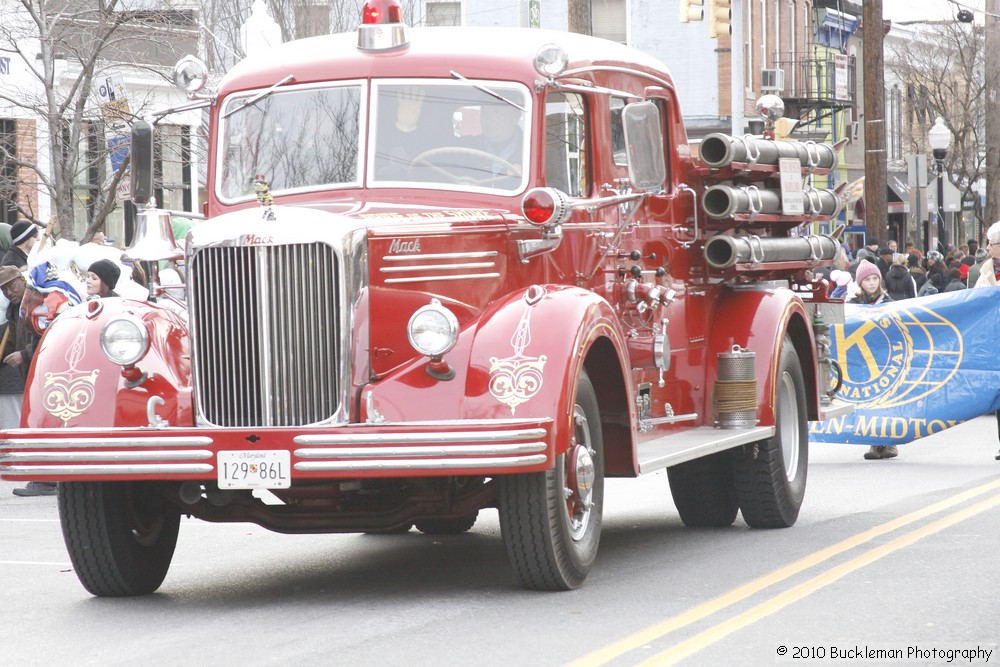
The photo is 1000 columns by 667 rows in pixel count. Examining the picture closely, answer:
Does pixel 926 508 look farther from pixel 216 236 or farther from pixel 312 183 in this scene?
pixel 216 236

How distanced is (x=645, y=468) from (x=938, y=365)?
7.84 meters

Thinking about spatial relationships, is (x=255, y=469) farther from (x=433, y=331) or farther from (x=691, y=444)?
(x=691, y=444)

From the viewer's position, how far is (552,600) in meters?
7.99

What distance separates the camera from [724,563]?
30.8 ft

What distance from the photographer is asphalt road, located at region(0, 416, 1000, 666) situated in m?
6.96

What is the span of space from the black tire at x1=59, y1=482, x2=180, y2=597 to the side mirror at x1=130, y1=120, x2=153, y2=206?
1.52 m

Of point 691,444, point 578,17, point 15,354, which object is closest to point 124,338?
point 691,444

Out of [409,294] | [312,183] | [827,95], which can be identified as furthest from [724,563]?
[827,95]

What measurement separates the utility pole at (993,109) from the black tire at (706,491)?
108 feet

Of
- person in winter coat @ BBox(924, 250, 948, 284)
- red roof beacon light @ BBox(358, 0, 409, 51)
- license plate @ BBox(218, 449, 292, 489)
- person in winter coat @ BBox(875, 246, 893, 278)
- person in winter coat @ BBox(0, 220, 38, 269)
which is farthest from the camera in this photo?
person in winter coat @ BBox(924, 250, 948, 284)

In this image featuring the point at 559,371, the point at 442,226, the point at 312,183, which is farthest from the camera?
the point at 312,183

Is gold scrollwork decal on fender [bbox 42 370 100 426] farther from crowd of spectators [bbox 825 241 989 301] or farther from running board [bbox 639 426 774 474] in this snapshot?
crowd of spectators [bbox 825 241 989 301]

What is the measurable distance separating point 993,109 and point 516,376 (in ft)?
129

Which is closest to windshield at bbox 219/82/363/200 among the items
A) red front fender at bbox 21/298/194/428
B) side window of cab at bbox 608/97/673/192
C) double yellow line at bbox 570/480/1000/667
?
red front fender at bbox 21/298/194/428
